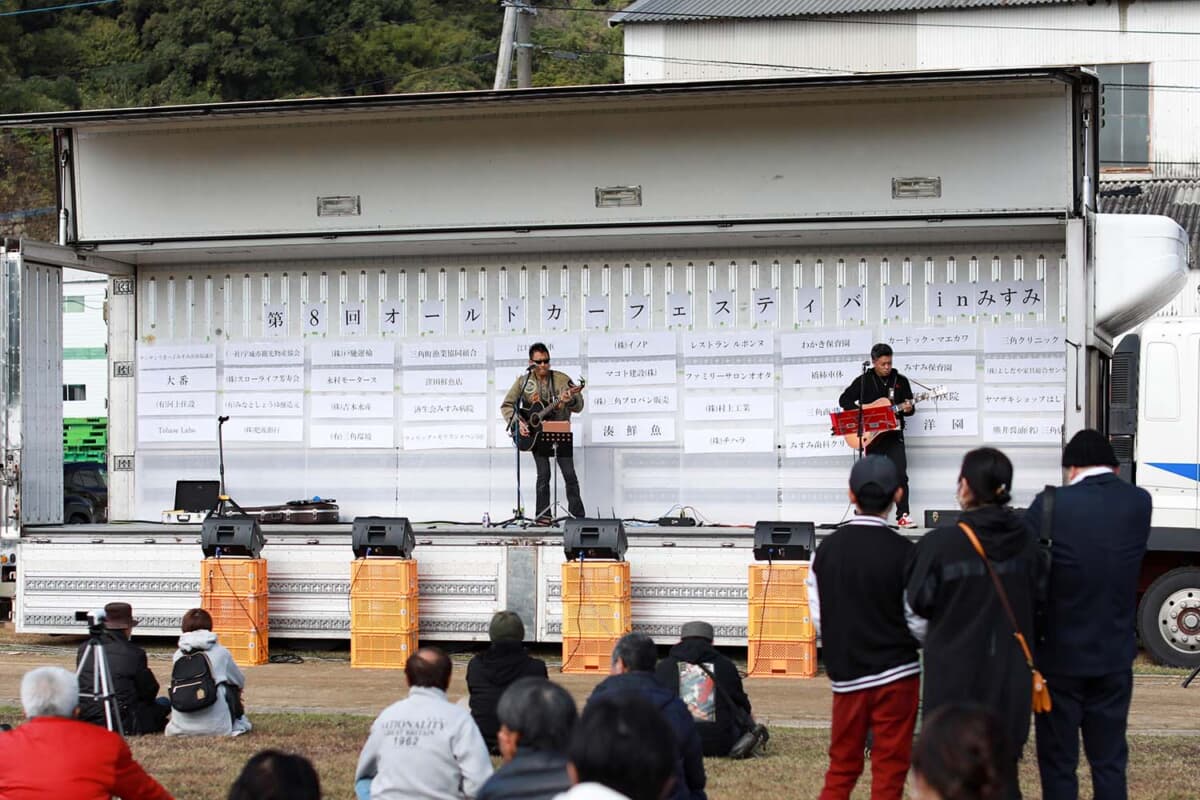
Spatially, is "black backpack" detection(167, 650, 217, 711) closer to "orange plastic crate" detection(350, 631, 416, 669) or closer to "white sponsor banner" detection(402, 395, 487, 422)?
"orange plastic crate" detection(350, 631, 416, 669)

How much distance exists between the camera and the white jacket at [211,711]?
949 centimetres

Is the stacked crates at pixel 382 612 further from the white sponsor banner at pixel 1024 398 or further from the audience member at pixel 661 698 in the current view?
the audience member at pixel 661 698

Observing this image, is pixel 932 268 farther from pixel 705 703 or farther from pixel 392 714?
pixel 392 714

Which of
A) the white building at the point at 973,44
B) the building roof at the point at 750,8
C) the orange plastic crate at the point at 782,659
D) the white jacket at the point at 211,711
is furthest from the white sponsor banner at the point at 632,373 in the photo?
the building roof at the point at 750,8

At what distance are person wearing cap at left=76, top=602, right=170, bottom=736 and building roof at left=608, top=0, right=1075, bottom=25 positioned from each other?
23949mm

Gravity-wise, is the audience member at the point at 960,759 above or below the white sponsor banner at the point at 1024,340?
below

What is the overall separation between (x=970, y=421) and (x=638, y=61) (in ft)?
65.2

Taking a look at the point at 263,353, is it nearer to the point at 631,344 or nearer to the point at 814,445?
the point at 631,344

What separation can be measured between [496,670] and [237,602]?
4.89 metres

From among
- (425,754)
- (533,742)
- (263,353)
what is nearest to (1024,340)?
(263,353)

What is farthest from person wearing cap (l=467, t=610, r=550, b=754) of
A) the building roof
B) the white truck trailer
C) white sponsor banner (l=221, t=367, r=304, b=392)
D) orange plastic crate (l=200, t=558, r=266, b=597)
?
the building roof

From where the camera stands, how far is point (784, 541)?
482 inches

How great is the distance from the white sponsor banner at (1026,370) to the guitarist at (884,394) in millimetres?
756

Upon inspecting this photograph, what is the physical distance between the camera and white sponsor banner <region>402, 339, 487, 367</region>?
1518cm
